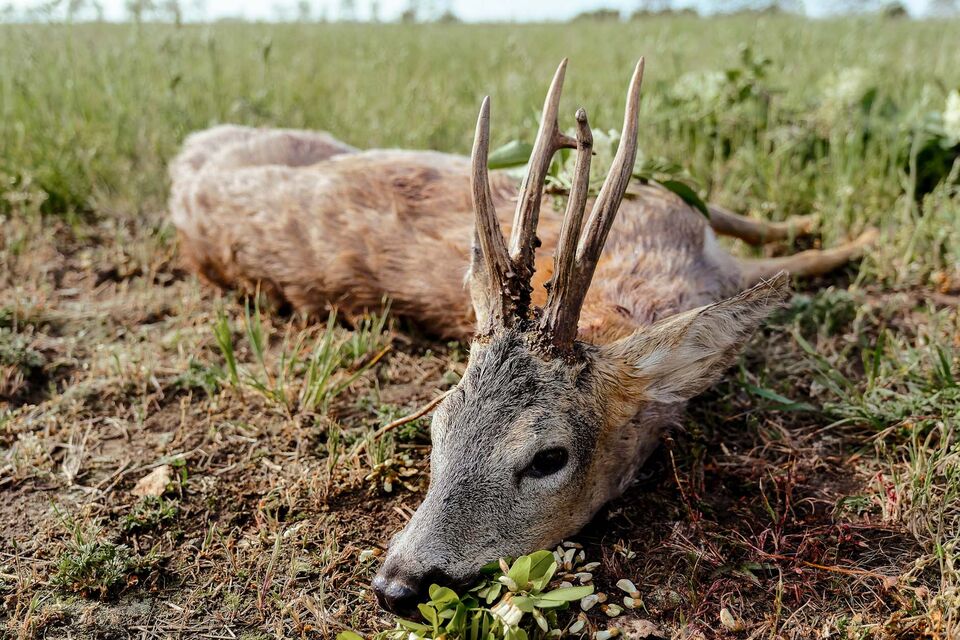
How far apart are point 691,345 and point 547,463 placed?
0.61 m

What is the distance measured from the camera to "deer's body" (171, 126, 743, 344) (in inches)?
138

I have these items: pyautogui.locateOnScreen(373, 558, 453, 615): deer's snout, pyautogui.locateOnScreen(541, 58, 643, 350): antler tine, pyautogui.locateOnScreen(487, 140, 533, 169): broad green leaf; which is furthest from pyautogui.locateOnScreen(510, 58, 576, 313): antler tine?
pyautogui.locateOnScreen(487, 140, 533, 169): broad green leaf

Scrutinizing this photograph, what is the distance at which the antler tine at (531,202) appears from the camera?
8.54 ft

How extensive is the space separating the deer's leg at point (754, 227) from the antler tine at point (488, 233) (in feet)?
7.55

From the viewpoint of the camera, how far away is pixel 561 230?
252 centimetres

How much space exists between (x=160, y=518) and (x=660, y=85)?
14.4 feet

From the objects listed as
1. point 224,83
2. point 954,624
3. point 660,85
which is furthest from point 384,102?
Result: point 954,624

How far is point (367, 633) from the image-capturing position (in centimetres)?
249

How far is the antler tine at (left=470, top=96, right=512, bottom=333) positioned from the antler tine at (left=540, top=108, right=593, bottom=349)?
0.46 feet

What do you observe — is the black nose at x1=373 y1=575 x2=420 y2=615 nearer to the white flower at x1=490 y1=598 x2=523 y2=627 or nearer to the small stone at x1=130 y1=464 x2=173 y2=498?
the white flower at x1=490 y1=598 x2=523 y2=627

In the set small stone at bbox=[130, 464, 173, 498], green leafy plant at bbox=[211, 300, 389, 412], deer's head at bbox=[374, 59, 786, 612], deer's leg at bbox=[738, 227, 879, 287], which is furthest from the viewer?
deer's leg at bbox=[738, 227, 879, 287]

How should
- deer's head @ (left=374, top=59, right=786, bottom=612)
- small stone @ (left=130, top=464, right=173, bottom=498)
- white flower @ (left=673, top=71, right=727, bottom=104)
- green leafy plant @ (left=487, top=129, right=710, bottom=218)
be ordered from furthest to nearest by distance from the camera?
white flower @ (left=673, top=71, right=727, bottom=104) < green leafy plant @ (left=487, top=129, right=710, bottom=218) < small stone @ (left=130, top=464, right=173, bottom=498) < deer's head @ (left=374, top=59, right=786, bottom=612)

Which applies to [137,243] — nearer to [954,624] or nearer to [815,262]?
[815,262]

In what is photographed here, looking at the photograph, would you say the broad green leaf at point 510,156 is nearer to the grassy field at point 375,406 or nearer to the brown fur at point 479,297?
the brown fur at point 479,297
